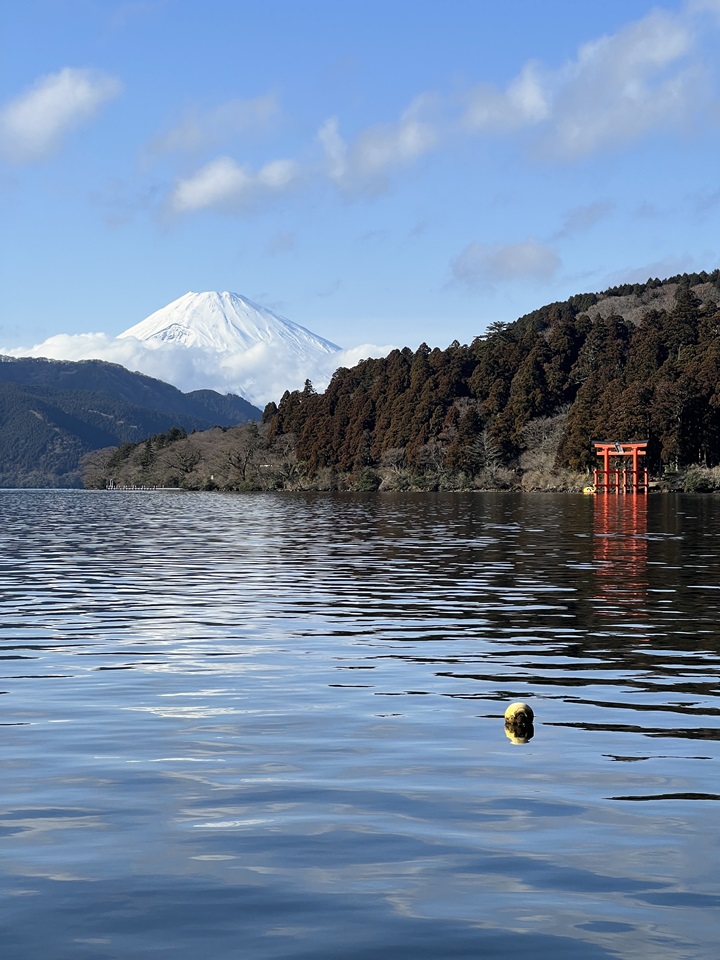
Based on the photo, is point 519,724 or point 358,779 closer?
point 358,779

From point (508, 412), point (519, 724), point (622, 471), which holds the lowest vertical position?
point (519, 724)

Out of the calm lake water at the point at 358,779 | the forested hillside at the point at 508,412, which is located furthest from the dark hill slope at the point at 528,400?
the calm lake water at the point at 358,779

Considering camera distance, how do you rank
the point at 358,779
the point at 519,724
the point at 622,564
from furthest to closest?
the point at 622,564, the point at 519,724, the point at 358,779

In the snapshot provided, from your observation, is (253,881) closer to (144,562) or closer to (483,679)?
(483,679)

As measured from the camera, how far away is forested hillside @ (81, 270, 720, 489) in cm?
12719

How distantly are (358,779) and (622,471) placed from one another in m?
113

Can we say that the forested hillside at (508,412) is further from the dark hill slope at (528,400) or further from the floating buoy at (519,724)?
the floating buoy at (519,724)

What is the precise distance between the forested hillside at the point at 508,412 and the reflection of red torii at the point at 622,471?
5.61 meters

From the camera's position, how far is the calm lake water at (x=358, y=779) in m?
6.96

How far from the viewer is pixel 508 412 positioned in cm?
15088

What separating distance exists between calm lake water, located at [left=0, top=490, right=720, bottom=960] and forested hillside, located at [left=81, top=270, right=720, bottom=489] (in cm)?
10564

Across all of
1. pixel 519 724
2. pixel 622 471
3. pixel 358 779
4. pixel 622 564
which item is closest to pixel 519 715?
pixel 519 724

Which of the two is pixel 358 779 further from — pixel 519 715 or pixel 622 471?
pixel 622 471

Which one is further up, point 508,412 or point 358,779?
point 508,412
